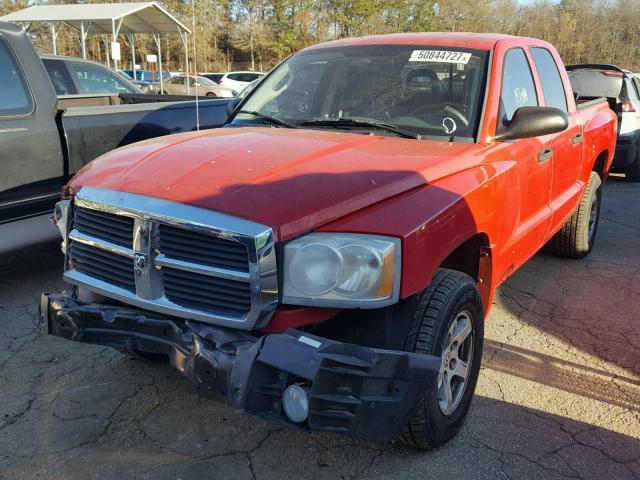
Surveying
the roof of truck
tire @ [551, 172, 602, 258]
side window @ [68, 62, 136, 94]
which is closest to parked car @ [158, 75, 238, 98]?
side window @ [68, 62, 136, 94]

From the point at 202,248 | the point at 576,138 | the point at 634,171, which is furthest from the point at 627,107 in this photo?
the point at 202,248

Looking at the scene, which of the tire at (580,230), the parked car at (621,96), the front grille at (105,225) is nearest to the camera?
the front grille at (105,225)

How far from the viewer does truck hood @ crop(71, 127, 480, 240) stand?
7.78 ft

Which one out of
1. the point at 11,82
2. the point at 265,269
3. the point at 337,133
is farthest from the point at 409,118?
the point at 11,82

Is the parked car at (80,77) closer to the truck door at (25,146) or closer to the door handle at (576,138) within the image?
the truck door at (25,146)

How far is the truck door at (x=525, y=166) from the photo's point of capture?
11.6ft

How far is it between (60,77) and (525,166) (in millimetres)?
6426

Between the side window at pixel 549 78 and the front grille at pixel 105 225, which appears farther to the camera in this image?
the side window at pixel 549 78

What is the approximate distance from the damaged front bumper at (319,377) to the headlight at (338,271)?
0.18 meters

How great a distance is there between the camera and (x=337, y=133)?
3381mm

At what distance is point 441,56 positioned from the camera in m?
3.70

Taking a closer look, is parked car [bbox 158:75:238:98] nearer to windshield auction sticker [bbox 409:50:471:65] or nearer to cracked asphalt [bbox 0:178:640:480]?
cracked asphalt [bbox 0:178:640:480]

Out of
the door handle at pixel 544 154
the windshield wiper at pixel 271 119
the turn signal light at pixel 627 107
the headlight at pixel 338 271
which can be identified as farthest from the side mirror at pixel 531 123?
the turn signal light at pixel 627 107

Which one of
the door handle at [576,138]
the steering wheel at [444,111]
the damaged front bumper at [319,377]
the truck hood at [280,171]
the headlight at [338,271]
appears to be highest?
the steering wheel at [444,111]
